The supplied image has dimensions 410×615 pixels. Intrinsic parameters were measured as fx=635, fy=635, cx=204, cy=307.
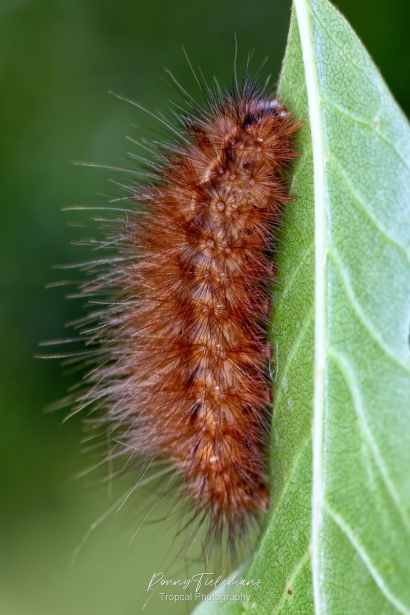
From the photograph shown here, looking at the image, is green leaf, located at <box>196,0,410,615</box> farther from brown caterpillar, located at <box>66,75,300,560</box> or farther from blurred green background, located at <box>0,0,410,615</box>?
blurred green background, located at <box>0,0,410,615</box>

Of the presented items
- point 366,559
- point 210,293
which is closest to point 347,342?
point 366,559

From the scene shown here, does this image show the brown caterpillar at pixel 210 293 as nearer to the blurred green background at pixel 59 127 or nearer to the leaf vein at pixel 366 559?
the leaf vein at pixel 366 559

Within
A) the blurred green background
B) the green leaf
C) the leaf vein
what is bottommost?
the leaf vein

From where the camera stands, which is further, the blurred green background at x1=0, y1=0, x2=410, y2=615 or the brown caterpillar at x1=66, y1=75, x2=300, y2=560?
the blurred green background at x1=0, y1=0, x2=410, y2=615

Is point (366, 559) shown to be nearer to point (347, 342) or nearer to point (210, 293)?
point (347, 342)

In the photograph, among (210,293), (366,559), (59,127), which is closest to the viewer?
(366,559)

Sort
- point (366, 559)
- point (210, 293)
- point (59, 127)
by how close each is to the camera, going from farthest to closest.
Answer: point (59, 127)
point (210, 293)
point (366, 559)

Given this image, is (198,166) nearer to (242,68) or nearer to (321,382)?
(321,382)

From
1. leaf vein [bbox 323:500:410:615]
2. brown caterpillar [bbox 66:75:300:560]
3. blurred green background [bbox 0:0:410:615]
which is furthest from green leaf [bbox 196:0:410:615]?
blurred green background [bbox 0:0:410:615]
